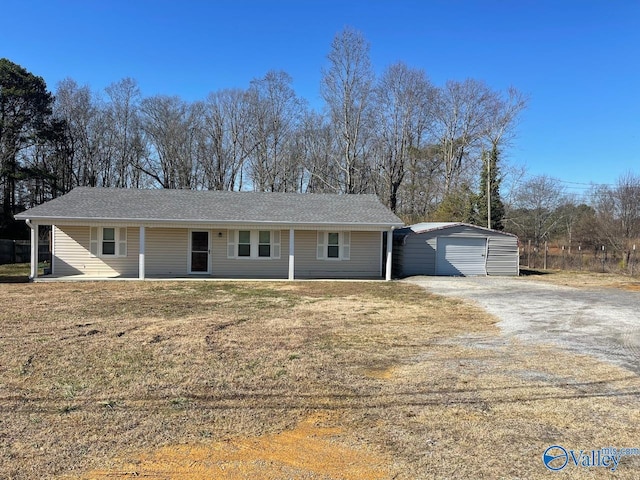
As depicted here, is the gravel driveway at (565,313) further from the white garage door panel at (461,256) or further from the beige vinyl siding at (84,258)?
the beige vinyl siding at (84,258)

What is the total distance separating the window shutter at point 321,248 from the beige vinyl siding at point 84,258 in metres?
7.08

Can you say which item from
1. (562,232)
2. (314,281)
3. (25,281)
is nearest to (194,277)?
(314,281)

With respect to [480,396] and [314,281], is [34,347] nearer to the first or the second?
[480,396]

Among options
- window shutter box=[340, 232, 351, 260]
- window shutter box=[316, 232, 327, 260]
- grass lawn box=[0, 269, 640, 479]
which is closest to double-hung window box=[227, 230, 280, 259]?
window shutter box=[316, 232, 327, 260]

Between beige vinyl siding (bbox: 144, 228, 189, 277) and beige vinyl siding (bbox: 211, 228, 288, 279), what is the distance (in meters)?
1.12

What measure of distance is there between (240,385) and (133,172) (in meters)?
33.7

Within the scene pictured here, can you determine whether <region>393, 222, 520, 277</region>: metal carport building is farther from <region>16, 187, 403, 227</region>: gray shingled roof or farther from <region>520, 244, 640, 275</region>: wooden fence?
<region>520, 244, 640, 275</region>: wooden fence

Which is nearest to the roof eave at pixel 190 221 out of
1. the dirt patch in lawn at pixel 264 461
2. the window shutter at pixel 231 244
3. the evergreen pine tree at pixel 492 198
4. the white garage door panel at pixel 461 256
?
the window shutter at pixel 231 244

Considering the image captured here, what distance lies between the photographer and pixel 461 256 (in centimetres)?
1869

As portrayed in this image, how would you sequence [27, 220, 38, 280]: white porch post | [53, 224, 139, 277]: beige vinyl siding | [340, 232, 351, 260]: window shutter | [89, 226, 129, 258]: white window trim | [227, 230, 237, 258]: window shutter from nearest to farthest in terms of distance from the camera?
[27, 220, 38, 280]: white porch post
[53, 224, 139, 277]: beige vinyl siding
[89, 226, 129, 258]: white window trim
[227, 230, 237, 258]: window shutter
[340, 232, 351, 260]: window shutter

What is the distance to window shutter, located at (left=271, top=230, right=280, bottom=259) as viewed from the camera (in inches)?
667

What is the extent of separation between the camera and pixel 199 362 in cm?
531

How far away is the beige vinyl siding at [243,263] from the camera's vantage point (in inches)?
659

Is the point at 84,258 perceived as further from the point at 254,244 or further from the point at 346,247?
the point at 346,247
